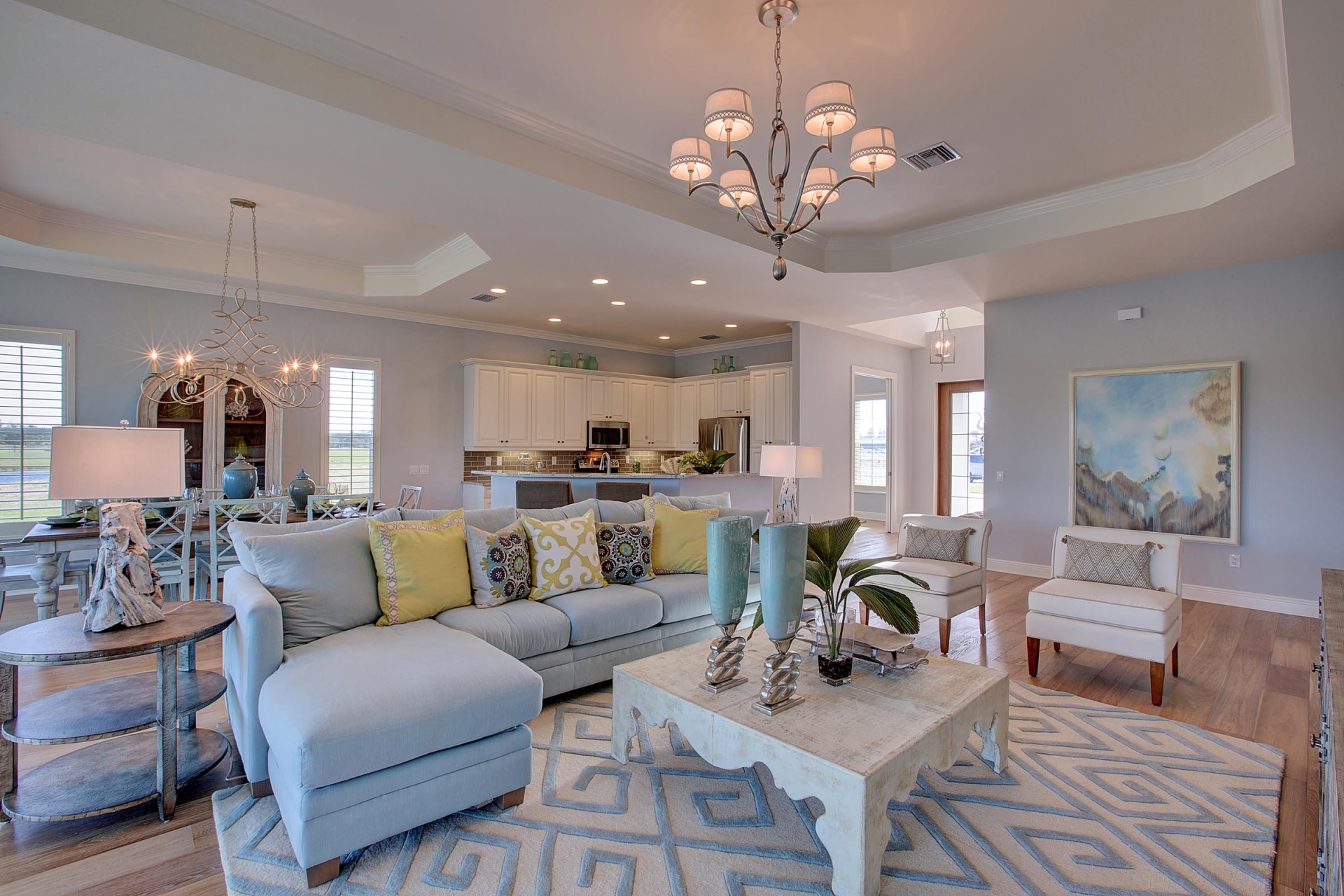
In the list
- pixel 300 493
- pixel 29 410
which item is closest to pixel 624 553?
pixel 300 493

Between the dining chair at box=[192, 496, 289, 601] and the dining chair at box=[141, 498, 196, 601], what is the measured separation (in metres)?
0.11

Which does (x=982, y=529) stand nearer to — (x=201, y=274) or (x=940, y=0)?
(x=940, y=0)

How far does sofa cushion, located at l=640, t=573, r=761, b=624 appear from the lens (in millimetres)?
3438

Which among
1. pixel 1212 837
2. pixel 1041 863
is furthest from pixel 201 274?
pixel 1212 837

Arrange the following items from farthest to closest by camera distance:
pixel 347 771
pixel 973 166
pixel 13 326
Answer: pixel 13 326 → pixel 973 166 → pixel 347 771

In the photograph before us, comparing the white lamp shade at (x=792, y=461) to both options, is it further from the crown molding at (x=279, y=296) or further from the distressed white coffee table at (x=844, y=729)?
the crown molding at (x=279, y=296)

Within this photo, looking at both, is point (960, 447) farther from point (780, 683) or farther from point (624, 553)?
point (780, 683)

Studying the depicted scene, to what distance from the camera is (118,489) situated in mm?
2227

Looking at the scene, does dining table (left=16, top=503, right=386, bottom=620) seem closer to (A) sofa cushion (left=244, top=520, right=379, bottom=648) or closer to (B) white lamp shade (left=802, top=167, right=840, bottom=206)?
(A) sofa cushion (left=244, top=520, right=379, bottom=648)

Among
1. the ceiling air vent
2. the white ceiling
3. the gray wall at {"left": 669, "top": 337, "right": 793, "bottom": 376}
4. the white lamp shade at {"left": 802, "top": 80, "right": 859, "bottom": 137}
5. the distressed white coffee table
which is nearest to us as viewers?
the distressed white coffee table

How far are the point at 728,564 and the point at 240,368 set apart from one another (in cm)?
526

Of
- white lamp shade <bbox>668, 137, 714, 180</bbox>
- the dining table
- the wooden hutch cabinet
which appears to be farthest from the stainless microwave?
white lamp shade <bbox>668, 137, 714, 180</bbox>

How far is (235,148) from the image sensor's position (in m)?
3.26

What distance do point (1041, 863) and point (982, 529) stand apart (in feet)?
8.39
